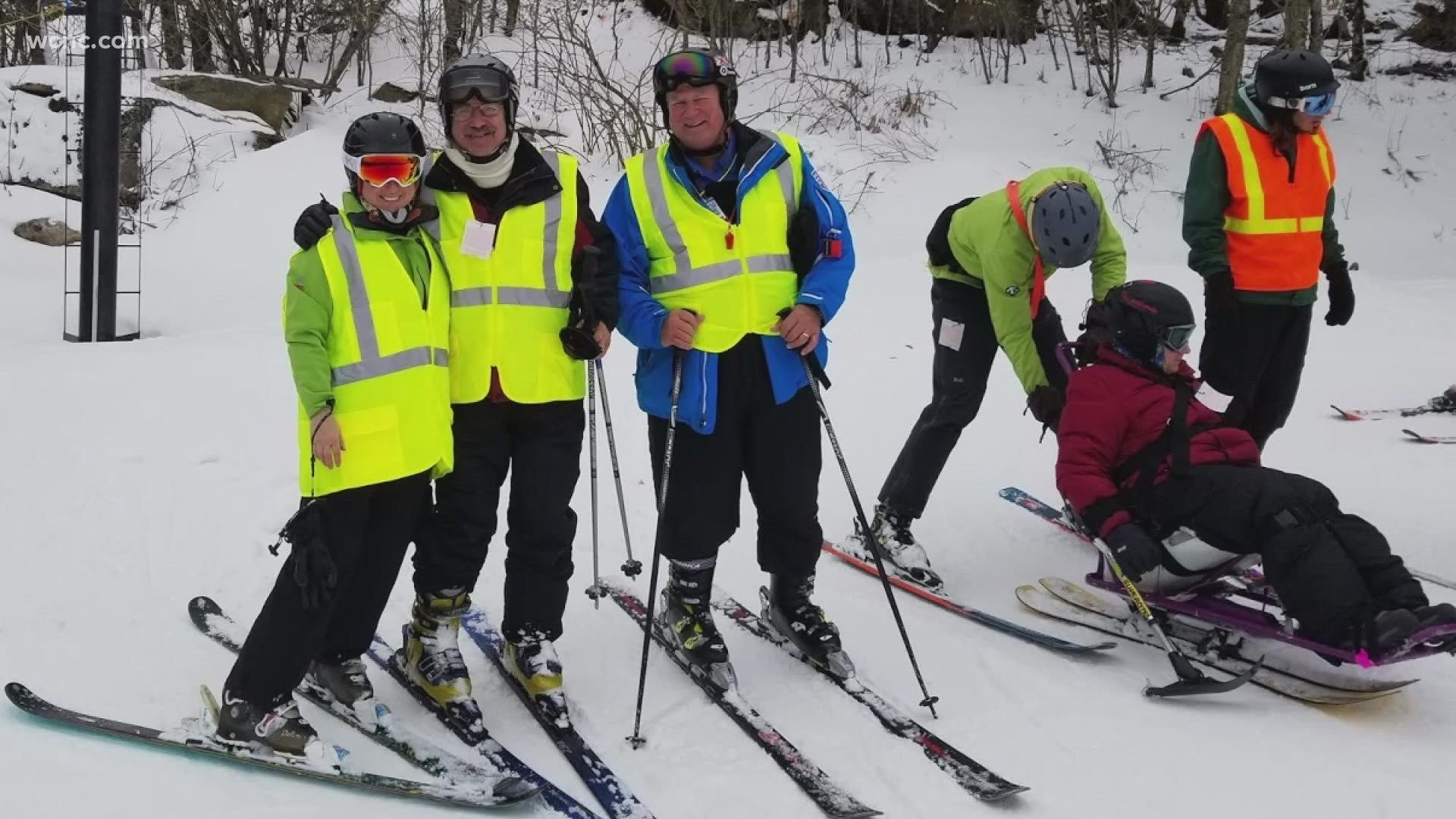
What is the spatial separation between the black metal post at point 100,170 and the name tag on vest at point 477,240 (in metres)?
4.91

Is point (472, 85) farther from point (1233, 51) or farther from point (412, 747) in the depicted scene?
Result: point (1233, 51)

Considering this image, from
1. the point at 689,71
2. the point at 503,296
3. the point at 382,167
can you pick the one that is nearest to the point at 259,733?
the point at 503,296

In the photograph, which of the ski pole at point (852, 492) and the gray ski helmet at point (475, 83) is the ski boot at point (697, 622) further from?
the gray ski helmet at point (475, 83)

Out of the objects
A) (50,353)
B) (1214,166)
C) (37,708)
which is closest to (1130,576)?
(1214,166)

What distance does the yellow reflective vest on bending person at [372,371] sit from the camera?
2.90 meters

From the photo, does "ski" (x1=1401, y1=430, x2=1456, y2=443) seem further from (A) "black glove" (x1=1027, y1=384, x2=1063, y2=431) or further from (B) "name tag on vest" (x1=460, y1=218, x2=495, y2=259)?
(B) "name tag on vest" (x1=460, y1=218, x2=495, y2=259)

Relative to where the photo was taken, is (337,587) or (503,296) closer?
(337,587)

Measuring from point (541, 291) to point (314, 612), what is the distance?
999 mm

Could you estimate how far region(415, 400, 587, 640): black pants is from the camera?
3197mm

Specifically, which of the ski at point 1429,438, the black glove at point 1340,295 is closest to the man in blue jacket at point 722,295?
the black glove at point 1340,295

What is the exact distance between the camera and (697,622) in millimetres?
3578

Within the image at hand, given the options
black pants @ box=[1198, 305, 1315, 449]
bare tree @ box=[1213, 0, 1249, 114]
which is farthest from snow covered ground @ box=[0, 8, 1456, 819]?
bare tree @ box=[1213, 0, 1249, 114]

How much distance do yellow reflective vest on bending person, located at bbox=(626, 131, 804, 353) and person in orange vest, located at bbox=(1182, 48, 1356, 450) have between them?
177 centimetres

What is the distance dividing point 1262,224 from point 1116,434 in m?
1.23
